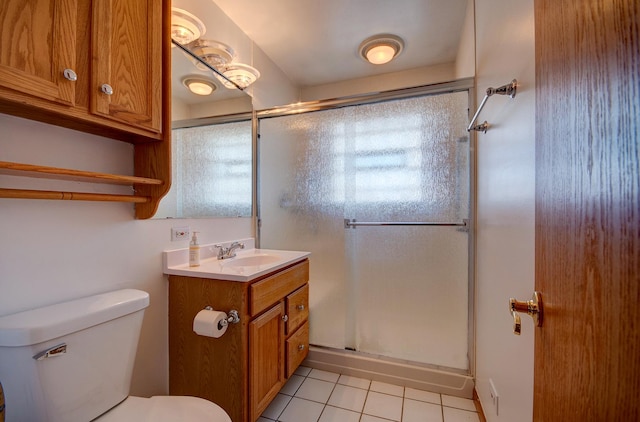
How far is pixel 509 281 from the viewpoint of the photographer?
1023 mm

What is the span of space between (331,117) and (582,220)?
1.85 meters

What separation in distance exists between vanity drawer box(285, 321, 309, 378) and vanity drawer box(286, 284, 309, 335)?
0.05m

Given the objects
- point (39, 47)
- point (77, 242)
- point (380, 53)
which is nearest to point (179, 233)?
point (77, 242)

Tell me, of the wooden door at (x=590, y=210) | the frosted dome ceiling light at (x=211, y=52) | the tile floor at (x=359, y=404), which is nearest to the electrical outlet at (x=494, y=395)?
the tile floor at (x=359, y=404)

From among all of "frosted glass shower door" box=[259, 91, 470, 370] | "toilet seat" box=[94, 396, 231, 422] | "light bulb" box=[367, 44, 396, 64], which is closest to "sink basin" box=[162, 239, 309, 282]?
"frosted glass shower door" box=[259, 91, 470, 370]

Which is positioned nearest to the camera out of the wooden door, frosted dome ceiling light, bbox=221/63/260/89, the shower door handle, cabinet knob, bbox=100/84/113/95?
the wooden door

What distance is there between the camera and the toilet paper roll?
114 centimetres

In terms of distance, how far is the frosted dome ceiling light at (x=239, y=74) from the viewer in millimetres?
1797

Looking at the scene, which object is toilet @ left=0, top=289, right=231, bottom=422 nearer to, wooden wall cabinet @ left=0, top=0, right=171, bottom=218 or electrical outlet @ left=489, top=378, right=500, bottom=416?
wooden wall cabinet @ left=0, top=0, right=171, bottom=218

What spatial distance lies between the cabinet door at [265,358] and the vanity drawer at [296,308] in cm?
8

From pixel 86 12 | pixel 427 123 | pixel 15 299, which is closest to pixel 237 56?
pixel 86 12

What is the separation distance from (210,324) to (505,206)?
1375 mm

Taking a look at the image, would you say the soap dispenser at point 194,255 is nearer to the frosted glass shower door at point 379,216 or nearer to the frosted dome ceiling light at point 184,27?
the frosted glass shower door at point 379,216

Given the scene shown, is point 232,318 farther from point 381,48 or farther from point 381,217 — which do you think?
point 381,48
